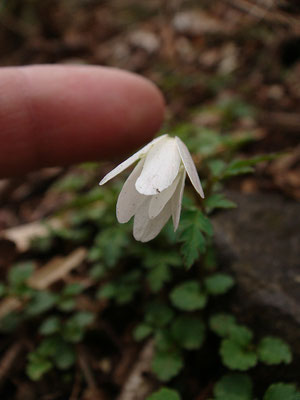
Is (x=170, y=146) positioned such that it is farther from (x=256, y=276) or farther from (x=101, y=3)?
(x=101, y=3)

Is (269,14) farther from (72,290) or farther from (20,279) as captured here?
(20,279)

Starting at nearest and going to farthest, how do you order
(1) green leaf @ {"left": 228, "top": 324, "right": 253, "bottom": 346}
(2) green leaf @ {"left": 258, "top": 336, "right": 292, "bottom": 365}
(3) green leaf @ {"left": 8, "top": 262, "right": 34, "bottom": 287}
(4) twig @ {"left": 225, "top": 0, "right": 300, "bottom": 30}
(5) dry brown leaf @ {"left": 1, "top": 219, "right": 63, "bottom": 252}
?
(2) green leaf @ {"left": 258, "top": 336, "right": 292, "bottom": 365} < (1) green leaf @ {"left": 228, "top": 324, "right": 253, "bottom": 346} < (3) green leaf @ {"left": 8, "top": 262, "right": 34, "bottom": 287} < (5) dry brown leaf @ {"left": 1, "top": 219, "right": 63, "bottom": 252} < (4) twig @ {"left": 225, "top": 0, "right": 300, "bottom": 30}

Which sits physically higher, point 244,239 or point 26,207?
point 244,239

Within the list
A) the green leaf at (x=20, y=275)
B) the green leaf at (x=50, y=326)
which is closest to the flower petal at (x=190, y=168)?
the green leaf at (x=50, y=326)

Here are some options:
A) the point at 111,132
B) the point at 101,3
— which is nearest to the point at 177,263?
the point at 111,132

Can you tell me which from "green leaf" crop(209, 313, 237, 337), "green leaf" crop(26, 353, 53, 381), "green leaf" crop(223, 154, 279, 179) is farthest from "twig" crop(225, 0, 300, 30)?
"green leaf" crop(26, 353, 53, 381)

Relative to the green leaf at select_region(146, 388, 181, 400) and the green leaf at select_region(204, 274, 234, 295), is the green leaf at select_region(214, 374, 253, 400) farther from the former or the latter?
the green leaf at select_region(204, 274, 234, 295)
